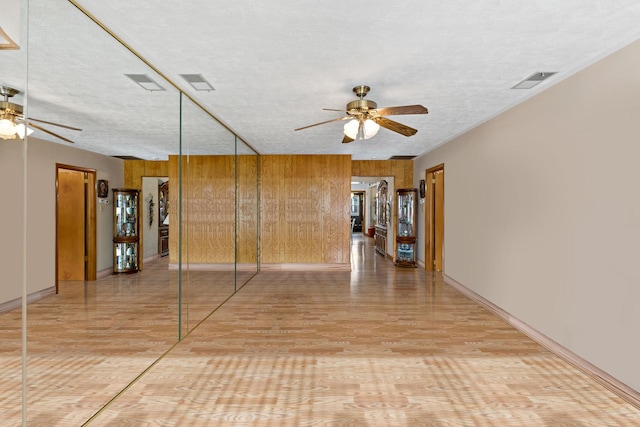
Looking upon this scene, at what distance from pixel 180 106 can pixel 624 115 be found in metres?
3.91

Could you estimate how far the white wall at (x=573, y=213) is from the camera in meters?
2.62

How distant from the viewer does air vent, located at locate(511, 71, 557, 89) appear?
3.21 meters

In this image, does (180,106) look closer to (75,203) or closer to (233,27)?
(233,27)

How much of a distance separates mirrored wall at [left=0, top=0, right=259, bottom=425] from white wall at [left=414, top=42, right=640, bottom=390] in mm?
3600

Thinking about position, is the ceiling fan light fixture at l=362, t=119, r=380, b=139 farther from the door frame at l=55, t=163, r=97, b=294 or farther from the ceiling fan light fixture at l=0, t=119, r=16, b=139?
the ceiling fan light fixture at l=0, t=119, r=16, b=139

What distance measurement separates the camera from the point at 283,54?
2852 millimetres

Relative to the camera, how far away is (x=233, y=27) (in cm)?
244

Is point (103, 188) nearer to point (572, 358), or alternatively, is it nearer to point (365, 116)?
point (365, 116)

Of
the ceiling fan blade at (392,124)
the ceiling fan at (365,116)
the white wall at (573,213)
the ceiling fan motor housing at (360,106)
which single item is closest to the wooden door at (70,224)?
the ceiling fan at (365,116)

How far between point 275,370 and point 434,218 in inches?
221

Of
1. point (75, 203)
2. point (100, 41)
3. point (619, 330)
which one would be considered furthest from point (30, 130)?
point (619, 330)

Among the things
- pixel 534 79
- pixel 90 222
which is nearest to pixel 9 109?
pixel 90 222

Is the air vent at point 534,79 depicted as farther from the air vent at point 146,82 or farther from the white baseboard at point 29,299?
the white baseboard at point 29,299

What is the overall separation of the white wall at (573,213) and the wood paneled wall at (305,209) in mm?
3337
